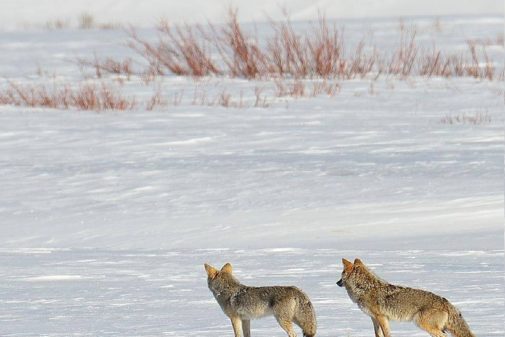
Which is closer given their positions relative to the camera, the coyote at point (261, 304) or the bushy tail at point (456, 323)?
the bushy tail at point (456, 323)

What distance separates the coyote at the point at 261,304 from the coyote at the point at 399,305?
191mm

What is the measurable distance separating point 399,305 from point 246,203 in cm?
561

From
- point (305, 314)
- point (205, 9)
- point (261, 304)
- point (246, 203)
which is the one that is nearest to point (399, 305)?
point (305, 314)

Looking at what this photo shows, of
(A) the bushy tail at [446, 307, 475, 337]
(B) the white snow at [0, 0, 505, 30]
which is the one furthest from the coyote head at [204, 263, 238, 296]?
(B) the white snow at [0, 0, 505, 30]

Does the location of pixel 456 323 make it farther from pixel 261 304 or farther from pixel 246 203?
pixel 246 203

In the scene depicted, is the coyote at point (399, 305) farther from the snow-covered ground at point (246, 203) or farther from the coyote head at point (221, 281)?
the snow-covered ground at point (246, 203)

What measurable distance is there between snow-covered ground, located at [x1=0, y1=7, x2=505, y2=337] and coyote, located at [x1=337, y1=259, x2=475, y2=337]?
55cm

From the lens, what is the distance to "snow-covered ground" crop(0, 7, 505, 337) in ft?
19.2

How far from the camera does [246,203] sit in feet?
32.3

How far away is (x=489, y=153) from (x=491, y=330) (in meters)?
7.22

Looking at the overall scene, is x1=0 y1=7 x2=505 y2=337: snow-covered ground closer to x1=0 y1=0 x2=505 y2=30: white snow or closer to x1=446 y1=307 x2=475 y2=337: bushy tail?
x1=446 y1=307 x2=475 y2=337: bushy tail

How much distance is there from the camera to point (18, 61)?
23.7 meters

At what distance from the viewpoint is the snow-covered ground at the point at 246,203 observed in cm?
586

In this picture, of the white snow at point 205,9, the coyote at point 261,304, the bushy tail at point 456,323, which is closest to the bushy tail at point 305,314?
the coyote at point 261,304
